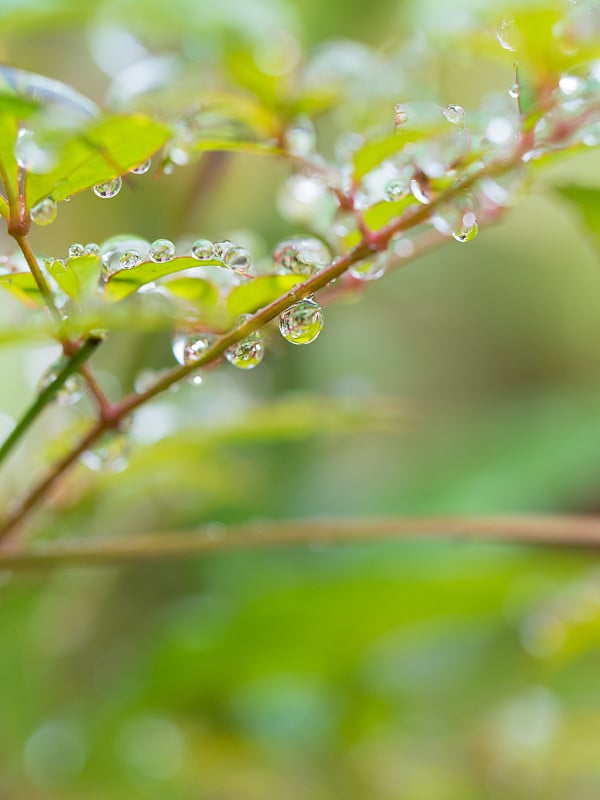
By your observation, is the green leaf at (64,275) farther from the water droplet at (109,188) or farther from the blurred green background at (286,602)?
the blurred green background at (286,602)

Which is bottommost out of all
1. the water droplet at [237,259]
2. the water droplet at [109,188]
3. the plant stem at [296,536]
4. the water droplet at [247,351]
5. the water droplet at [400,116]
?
the plant stem at [296,536]

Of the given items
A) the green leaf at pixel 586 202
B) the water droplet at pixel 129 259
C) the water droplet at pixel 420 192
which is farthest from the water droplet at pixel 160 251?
the green leaf at pixel 586 202

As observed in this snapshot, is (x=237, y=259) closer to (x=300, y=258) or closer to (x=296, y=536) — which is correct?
(x=300, y=258)

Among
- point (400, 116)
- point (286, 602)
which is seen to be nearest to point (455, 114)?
point (400, 116)

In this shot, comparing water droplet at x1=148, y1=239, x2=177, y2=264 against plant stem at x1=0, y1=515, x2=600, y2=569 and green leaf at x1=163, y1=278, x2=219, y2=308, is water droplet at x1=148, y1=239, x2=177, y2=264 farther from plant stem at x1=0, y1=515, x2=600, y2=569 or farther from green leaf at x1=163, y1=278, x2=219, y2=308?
plant stem at x1=0, y1=515, x2=600, y2=569

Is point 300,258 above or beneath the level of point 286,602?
above

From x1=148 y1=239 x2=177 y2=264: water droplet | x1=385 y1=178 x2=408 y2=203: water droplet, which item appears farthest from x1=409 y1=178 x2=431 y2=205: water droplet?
x1=148 y1=239 x2=177 y2=264: water droplet
